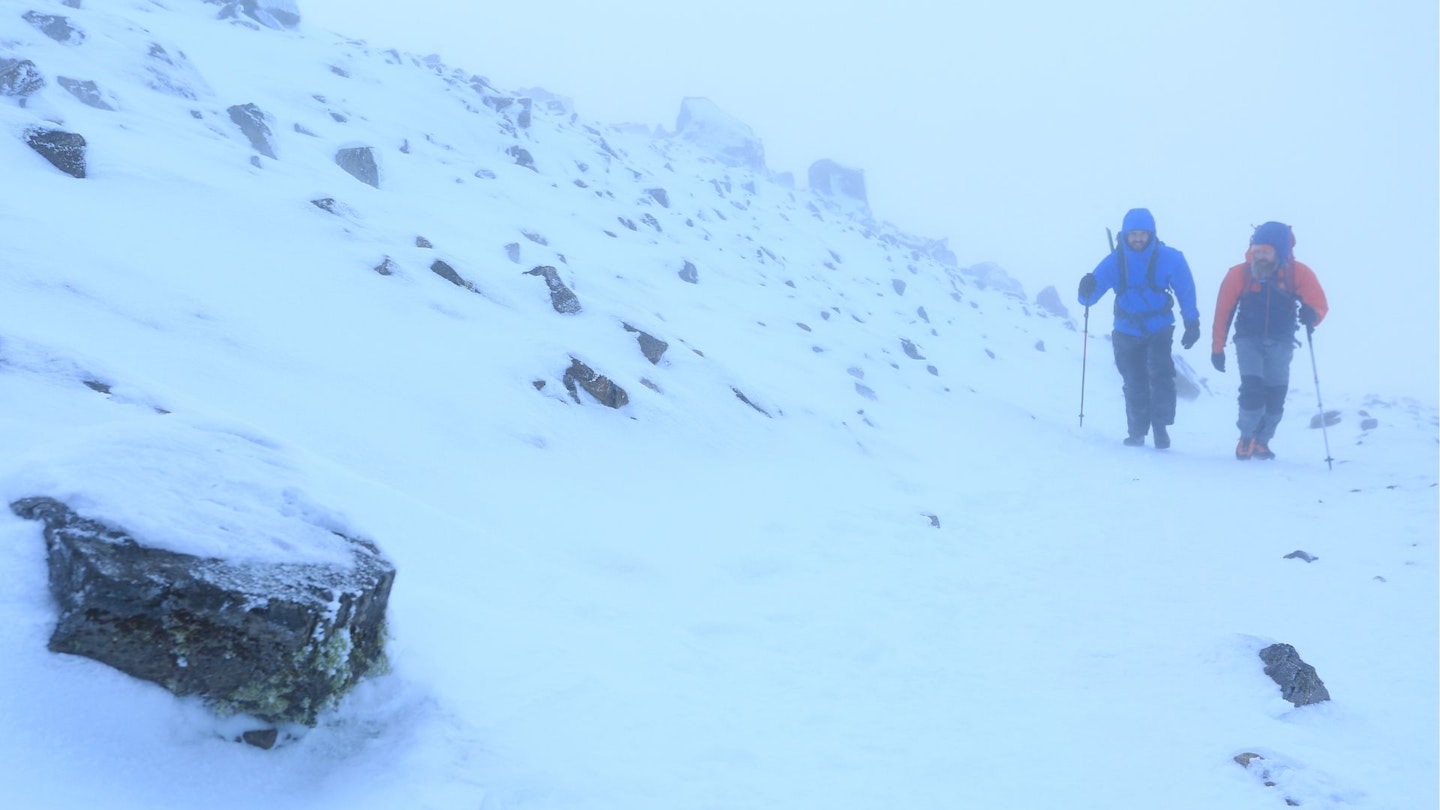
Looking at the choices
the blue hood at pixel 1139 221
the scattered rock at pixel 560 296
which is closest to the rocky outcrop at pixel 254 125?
the scattered rock at pixel 560 296

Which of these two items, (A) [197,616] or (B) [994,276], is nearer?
(A) [197,616]

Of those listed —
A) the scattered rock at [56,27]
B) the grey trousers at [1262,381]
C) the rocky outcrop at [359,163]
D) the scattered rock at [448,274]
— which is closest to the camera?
the scattered rock at [448,274]

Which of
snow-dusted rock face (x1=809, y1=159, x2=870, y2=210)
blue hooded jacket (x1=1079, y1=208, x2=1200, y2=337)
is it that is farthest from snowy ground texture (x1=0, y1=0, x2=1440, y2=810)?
snow-dusted rock face (x1=809, y1=159, x2=870, y2=210)

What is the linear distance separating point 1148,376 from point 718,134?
122 ft

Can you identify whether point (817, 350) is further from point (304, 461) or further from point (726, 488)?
point (304, 461)

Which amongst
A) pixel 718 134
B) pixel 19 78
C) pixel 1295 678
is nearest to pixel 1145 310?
pixel 1295 678

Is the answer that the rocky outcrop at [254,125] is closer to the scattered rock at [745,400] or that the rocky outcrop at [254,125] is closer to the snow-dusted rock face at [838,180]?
the scattered rock at [745,400]

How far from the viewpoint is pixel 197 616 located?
2.26m

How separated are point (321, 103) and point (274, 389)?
15387 mm

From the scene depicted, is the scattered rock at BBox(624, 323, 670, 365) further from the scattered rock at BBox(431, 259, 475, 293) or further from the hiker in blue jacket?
the hiker in blue jacket

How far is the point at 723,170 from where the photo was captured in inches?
1432

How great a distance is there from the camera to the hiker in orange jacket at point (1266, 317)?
9.91 m

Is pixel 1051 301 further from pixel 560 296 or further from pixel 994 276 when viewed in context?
pixel 560 296

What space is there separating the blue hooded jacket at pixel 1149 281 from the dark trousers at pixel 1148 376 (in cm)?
18
